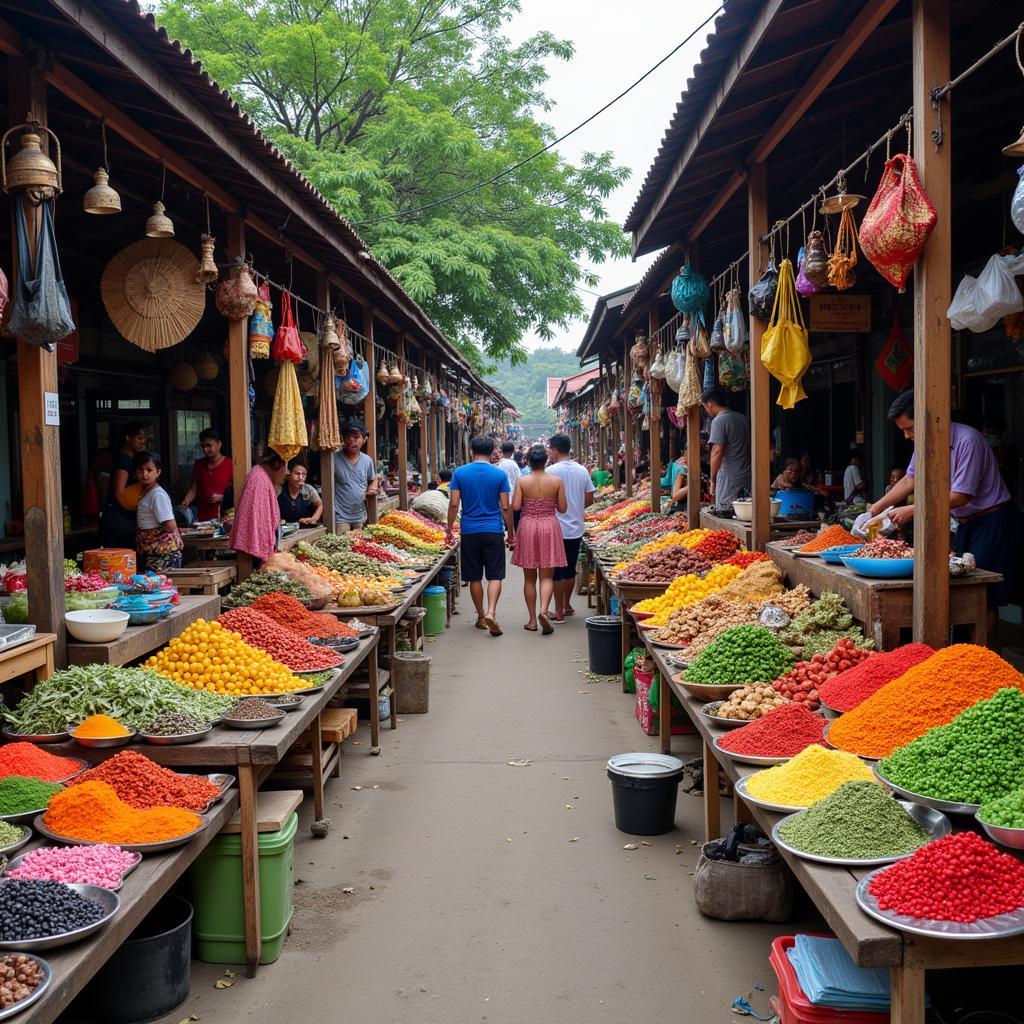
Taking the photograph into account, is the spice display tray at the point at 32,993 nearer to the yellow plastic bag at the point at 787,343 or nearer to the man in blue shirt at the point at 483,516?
the yellow plastic bag at the point at 787,343

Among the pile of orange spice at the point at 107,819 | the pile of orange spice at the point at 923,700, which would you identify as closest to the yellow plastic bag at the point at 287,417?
the pile of orange spice at the point at 107,819

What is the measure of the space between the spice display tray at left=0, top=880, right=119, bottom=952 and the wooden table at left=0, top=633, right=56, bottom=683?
1576 millimetres

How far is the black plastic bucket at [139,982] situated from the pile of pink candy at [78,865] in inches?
15.9

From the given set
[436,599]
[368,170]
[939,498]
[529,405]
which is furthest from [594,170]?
[529,405]

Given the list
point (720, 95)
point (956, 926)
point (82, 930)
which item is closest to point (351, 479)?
point (720, 95)

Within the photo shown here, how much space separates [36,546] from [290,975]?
2.33 m

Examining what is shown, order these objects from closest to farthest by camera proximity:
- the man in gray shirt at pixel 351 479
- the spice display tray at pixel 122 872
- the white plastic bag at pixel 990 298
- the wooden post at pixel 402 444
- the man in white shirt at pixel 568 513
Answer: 1. the spice display tray at pixel 122 872
2. the white plastic bag at pixel 990 298
3. the man in gray shirt at pixel 351 479
4. the man in white shirt at pixel 568 513
5. the wooden post at pixel 402 444

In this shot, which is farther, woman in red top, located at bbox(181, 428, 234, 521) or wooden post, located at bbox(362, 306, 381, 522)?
wooden post, located at bbox(362, 306, 381, 522)

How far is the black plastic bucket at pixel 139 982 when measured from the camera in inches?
144

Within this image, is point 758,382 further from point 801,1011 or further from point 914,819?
point 801,1011

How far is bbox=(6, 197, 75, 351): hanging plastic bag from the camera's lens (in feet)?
14.5

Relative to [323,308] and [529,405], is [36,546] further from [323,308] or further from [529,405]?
[529,405]

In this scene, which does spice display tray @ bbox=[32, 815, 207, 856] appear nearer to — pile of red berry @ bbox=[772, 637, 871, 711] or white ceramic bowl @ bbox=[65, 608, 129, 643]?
white ceramic bowl @ bbox=[65, 608, 129, 643]

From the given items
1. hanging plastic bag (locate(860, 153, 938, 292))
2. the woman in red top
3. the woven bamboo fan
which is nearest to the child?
the woven bamboo fan
